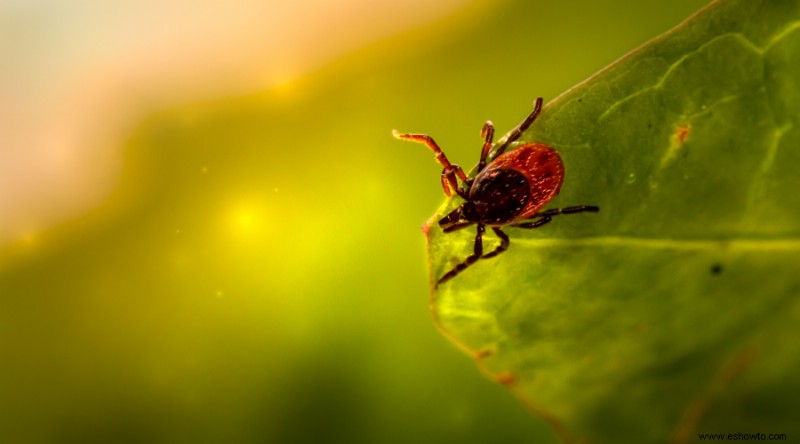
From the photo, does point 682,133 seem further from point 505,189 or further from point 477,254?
point 505,189

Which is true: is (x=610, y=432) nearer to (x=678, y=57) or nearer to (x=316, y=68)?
(x=678, y=57)

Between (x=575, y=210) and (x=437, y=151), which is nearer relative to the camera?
(x=575, y=210)

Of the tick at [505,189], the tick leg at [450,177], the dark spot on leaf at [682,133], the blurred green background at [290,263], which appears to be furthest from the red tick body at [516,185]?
the blurred green background at [290,263]

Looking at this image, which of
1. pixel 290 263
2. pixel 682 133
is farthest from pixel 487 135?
pixel 682 133

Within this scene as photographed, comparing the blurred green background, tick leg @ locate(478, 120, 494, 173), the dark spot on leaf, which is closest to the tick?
tick leg @ locate(478, 120, 494, 173)

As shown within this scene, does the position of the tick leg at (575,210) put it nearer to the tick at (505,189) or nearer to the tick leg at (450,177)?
the tick at (505,189)

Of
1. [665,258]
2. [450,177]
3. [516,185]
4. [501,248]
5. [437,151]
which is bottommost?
[665,258]
